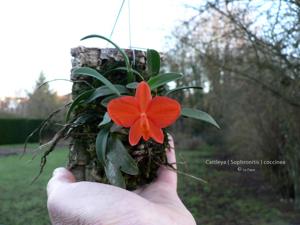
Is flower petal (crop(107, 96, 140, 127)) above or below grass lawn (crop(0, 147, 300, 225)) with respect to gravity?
above

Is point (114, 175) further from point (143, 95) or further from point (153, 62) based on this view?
point (153, 62)

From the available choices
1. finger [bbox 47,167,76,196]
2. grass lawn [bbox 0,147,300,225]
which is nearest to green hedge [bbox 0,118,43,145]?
grass lawn [bbox 0,147,300,225]

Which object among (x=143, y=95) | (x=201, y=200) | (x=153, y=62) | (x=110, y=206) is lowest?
(x=201, y=200)

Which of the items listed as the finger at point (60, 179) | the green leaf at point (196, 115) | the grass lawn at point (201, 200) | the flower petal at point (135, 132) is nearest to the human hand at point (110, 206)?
the finger at point (60, 179)

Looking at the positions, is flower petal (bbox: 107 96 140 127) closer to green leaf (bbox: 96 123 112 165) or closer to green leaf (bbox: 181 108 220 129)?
green leaf (bbox: 96 123 112 165)

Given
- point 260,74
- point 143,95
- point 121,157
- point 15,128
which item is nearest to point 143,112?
point 143,95

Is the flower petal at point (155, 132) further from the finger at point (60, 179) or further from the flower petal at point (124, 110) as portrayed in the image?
the finger at point (60, 179)
